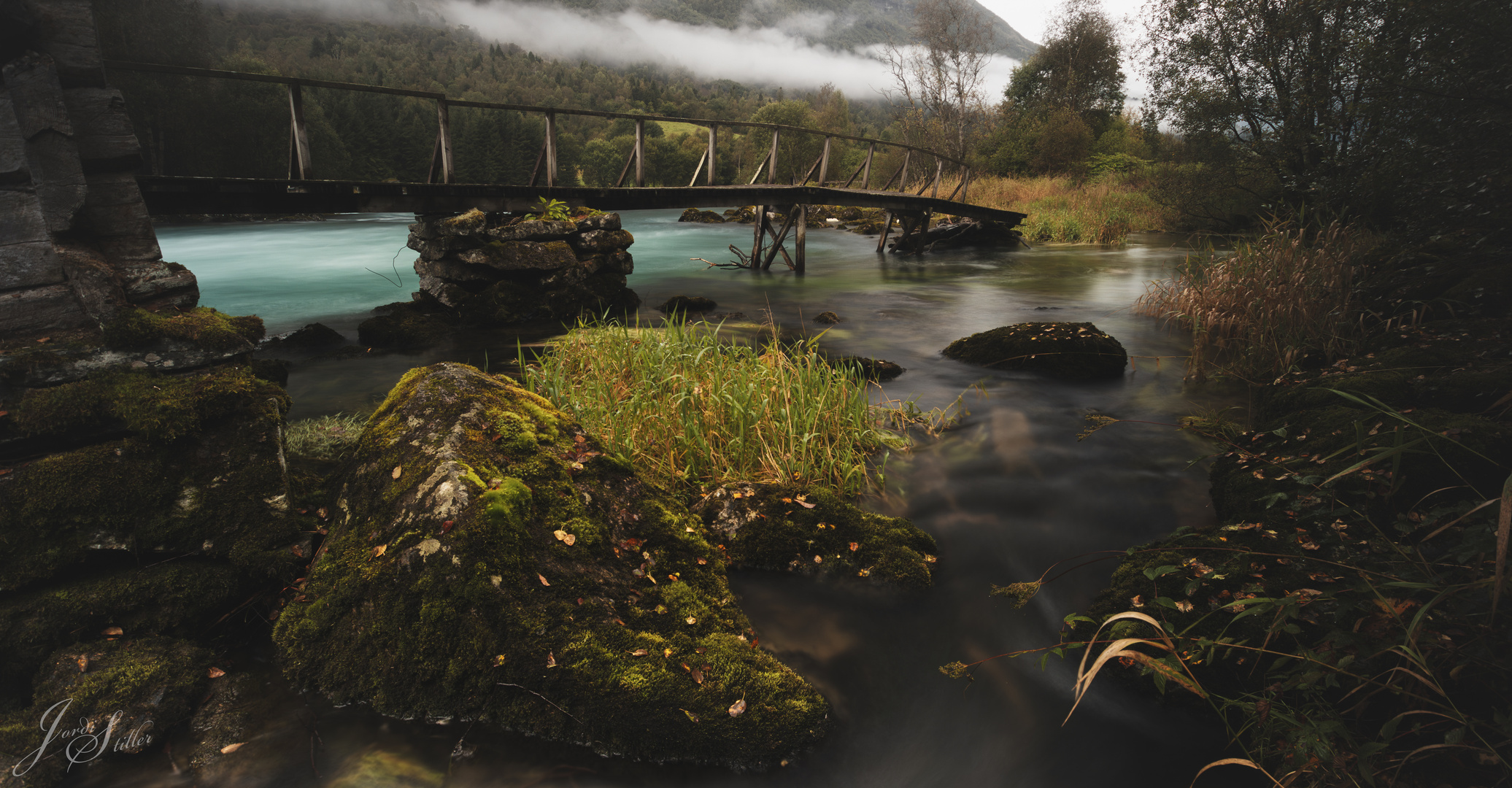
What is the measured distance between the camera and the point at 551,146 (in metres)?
11.1

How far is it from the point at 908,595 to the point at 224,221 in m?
39.2

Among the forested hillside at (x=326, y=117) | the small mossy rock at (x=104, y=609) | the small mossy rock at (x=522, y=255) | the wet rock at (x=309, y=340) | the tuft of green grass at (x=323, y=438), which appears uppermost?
the forested hillside at (x=326, y=117)

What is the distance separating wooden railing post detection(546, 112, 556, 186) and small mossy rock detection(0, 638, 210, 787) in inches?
372

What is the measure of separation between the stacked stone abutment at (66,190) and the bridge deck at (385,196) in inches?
186

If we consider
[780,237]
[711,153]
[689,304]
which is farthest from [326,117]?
[689,304]

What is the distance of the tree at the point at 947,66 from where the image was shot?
110 feet

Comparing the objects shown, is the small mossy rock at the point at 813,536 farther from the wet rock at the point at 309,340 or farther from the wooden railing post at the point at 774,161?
the wooden railing post at the point at 774,161

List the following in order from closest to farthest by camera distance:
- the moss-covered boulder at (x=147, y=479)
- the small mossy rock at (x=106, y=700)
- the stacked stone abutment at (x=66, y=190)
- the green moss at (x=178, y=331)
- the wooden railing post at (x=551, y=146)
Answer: the small mossy rock at (x=106, y=700), the moss-covered boulder at (x=147, y=479), the stacked stone abutment at (x=66, y=190), the green moss at (x=178, y=331), the wooden railing post at (x=551, y=146)

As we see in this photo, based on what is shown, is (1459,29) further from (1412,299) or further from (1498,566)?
(1498,566)

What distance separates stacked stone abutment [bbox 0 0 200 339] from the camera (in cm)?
Answer: 338

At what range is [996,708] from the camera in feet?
9.82

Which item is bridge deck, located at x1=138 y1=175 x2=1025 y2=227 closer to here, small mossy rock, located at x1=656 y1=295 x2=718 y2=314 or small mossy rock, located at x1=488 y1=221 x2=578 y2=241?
small mossy rock, located at x1=488 y1=221 x2=578 y2=241

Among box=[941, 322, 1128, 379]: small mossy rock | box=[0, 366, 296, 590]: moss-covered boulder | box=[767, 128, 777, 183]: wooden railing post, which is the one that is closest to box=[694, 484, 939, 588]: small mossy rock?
box=[0, 366, 296, 590]: moss-covered boulder

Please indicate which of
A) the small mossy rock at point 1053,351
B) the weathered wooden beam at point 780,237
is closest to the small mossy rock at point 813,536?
the small mossy rock at point 1053,351
